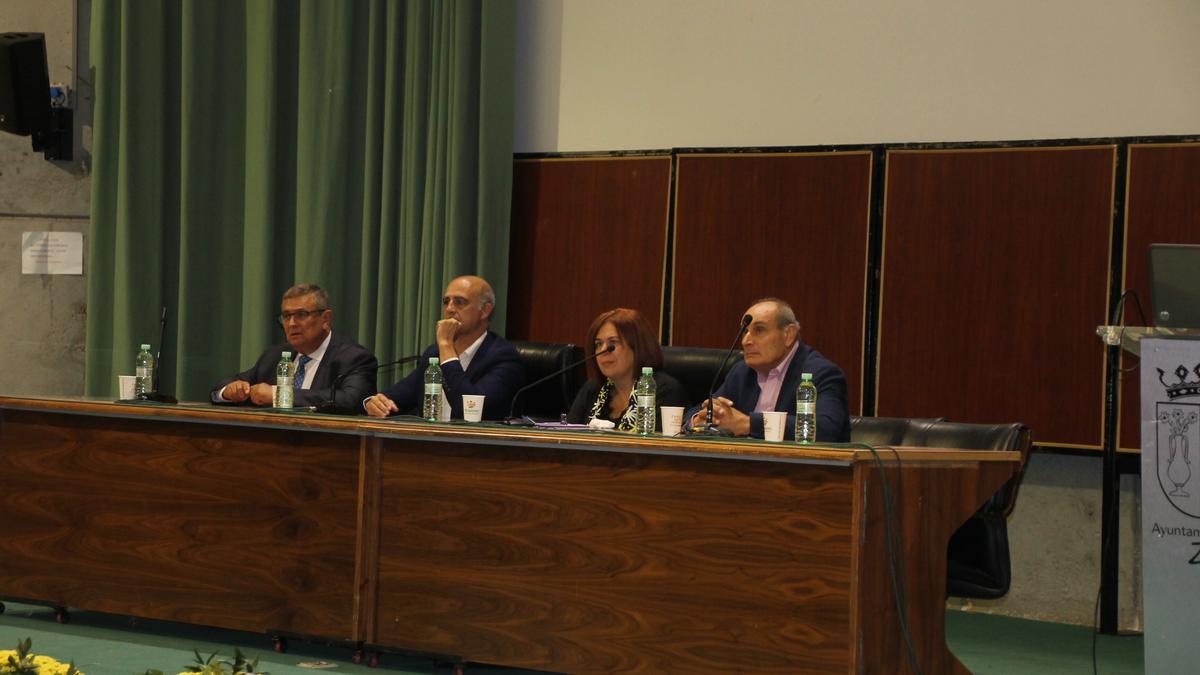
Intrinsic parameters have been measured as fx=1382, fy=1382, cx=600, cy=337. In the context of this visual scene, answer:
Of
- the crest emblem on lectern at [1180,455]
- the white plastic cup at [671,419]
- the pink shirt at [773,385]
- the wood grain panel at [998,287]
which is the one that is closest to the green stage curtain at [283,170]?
the wood grain panel at [998,287]

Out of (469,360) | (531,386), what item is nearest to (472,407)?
(531,386)

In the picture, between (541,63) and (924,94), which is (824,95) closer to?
(924,94)

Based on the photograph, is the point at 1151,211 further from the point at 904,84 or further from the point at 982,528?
the point at 982,528

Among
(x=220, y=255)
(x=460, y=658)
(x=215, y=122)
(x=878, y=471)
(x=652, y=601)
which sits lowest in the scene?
(x=460, y=658)

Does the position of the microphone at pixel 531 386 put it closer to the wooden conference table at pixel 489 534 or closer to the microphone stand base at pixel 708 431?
the wooden conference table at pixel 489 534

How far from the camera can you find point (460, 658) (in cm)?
368

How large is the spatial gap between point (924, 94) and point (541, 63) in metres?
1.74

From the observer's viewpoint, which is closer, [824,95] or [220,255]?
Result: [824,95]

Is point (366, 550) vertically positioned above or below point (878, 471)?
below

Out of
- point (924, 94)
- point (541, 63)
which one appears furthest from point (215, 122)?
point (924, 94)

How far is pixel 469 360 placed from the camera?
15.3ft

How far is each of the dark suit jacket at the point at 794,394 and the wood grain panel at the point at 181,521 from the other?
1142mm

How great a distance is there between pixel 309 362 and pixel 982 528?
95.2 inches

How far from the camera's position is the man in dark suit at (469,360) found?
445 centimetres
